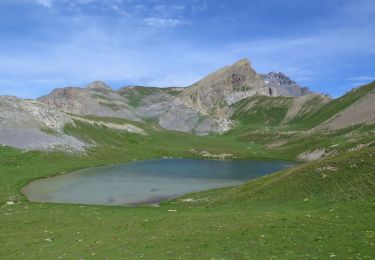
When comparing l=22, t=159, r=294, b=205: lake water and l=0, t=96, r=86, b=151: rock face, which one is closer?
l=22, t=159, r=294, b=205: lake water

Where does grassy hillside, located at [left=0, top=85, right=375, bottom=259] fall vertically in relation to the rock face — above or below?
below

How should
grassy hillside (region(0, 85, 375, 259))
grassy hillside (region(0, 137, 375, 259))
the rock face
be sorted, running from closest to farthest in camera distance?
grassy hillside (region(0, 85, 375, 259)) < grassy hillside (region(0, 137, 375, 259)) < the rock face

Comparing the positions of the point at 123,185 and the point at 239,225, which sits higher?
the point at 239,225

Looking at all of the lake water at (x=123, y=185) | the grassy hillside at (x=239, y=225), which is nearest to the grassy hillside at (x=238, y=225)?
the grassy hillside at (x=239, y=225)

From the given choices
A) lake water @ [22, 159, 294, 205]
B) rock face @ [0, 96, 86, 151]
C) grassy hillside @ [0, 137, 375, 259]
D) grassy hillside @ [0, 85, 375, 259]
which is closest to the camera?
grassy hillside @ [0, 85, 375, 259]

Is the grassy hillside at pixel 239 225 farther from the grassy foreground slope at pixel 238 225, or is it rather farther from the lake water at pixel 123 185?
the lake water at pixel 123 185

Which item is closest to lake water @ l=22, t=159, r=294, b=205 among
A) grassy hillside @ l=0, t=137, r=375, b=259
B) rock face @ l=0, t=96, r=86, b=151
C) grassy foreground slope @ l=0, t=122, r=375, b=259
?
grassy foreground slope @ l=0, t=122, r=375, b=259

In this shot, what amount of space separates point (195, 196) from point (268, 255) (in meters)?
52.1

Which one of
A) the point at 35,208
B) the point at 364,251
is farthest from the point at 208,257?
the point at 35,208

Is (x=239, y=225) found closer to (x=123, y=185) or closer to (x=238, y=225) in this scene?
(x=238, y=225)

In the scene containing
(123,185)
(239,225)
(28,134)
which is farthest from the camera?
(28,134)

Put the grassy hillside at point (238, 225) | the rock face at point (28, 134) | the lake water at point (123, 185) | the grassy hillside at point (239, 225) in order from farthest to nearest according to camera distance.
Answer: the rock face at point (28, 134), the lake water at point (123, 185), the grassy hillside at point (239, 225), the grassy hillside at point (238, 225)

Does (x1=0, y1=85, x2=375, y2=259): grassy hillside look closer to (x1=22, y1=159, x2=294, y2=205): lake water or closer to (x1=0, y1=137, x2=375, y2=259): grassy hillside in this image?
(x1=0, y1=137, x2=375, y2=259): grassy hillside

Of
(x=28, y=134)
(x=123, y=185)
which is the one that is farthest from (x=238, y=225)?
(x=28, y=134)
